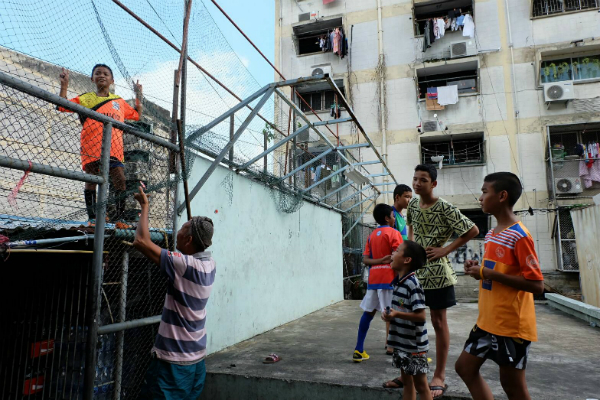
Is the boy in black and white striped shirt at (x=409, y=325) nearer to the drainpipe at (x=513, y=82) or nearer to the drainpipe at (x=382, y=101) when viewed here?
the drainpipe at (x=382, y=101)

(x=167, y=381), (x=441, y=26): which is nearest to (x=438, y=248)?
(x=167, y=381)

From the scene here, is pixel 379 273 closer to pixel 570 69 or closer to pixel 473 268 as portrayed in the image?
pixel 473 268

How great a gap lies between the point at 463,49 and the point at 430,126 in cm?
297

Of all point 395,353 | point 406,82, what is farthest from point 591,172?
point 395,353

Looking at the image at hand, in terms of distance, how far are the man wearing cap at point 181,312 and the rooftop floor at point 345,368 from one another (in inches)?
50.1

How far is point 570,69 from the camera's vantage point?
12711mm

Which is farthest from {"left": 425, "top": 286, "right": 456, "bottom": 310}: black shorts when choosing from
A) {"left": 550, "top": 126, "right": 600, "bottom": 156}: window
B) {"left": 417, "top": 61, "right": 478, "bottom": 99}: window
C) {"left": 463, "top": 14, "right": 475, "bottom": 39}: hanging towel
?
{"left": 463, "top": 14, "right": 475, "bottom": 39}: hanging towel

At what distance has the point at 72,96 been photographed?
2973 mm

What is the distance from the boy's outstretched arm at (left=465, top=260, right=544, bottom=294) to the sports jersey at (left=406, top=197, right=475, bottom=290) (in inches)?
31.7

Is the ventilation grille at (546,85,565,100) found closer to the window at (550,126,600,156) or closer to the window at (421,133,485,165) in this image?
the window at (550,126,600,156)

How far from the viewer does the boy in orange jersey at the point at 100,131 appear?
277cm

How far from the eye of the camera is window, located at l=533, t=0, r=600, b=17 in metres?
12.9

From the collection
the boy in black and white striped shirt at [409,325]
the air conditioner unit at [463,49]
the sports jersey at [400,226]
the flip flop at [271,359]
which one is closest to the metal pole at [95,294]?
the flip flop at [271,359]

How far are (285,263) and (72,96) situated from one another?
13.1 feet
